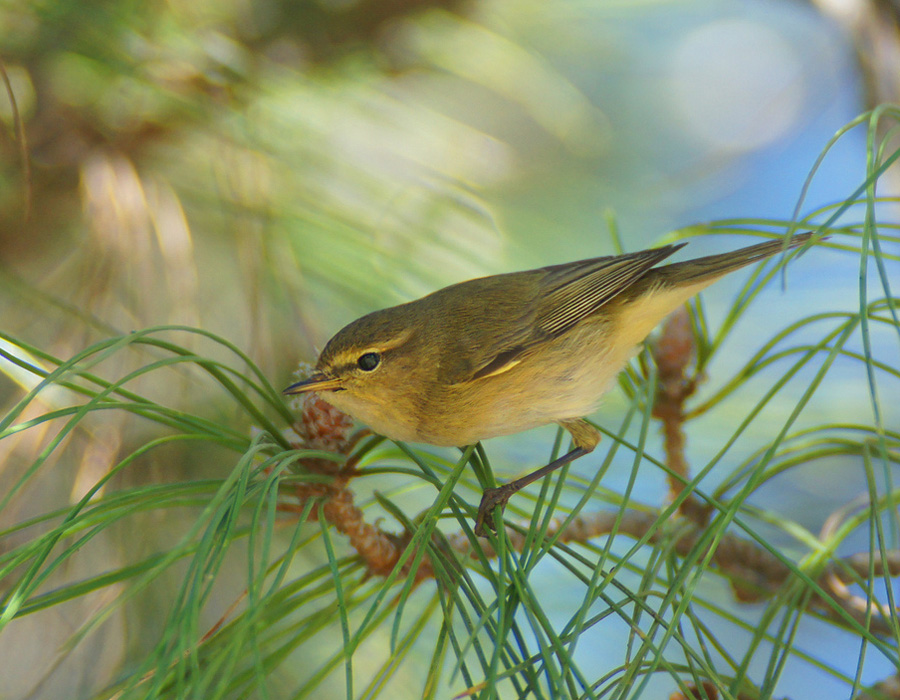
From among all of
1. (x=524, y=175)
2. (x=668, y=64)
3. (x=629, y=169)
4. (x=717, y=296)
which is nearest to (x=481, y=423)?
(x=524, y=175)

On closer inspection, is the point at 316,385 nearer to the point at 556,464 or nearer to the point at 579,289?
the point at 556,464

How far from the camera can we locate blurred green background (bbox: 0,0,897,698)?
1208mm

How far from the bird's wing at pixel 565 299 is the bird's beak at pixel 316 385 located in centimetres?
23

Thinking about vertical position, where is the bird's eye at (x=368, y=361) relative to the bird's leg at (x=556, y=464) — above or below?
above

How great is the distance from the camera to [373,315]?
1.21m

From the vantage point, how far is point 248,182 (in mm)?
1307

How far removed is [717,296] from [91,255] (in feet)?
5.24

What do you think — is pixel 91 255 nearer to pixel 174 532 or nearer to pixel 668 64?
pixel 174 532

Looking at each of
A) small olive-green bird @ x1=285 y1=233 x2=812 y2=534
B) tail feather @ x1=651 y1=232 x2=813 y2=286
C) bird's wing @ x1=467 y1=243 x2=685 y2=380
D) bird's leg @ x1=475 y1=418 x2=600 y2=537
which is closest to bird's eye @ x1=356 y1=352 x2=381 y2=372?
small olive-green bird @ x1=285 y1=233 x2=812 y2=534

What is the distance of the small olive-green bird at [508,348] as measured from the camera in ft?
3.75

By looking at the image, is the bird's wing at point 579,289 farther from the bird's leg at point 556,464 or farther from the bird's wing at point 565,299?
the bird's leg at point 556,464

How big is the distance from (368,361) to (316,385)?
14 centimetres

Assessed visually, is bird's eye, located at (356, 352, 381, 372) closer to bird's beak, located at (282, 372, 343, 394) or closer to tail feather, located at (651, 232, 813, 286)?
bird's beak, located at (282, 372, 343, 394)

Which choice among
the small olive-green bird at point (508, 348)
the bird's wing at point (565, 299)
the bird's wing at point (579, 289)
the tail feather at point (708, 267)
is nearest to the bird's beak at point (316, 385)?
the small olive-green bird at point (508, 348)
